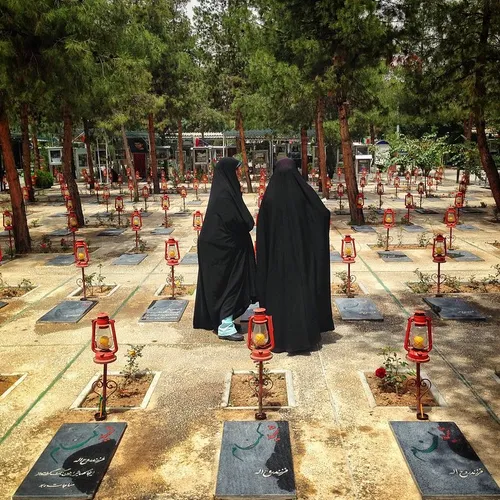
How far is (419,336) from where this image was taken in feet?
14.6

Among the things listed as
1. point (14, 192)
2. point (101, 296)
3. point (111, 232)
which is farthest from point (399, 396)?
point (111, 232)

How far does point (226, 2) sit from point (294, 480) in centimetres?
2297

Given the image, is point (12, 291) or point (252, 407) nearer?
point (252, 407)

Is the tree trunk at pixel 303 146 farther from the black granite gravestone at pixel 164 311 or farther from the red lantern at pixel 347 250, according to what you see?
the black granite gravestone at pixel 164 311

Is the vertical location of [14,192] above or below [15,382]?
above

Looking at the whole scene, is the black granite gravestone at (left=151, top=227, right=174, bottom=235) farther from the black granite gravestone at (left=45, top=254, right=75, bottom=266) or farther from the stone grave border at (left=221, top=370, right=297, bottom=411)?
the stone grave border at (left=221, top=370, right=297, bottom=411)

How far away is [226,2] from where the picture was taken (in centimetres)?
2327

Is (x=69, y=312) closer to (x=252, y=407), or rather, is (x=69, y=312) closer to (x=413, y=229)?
(x=252, y=407)

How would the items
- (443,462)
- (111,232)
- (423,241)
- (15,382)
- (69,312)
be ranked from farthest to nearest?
(111,232) → (423,241) → (69,312) → (15,382) → (443,462)

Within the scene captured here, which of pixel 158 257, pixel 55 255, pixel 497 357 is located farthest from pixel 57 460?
pixel 55 255

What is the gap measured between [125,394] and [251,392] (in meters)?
1.20

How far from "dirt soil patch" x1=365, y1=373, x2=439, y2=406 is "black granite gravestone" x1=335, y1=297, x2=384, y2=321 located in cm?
194

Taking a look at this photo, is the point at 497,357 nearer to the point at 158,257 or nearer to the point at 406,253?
the point at 406,253

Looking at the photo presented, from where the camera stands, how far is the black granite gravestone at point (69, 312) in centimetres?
746
